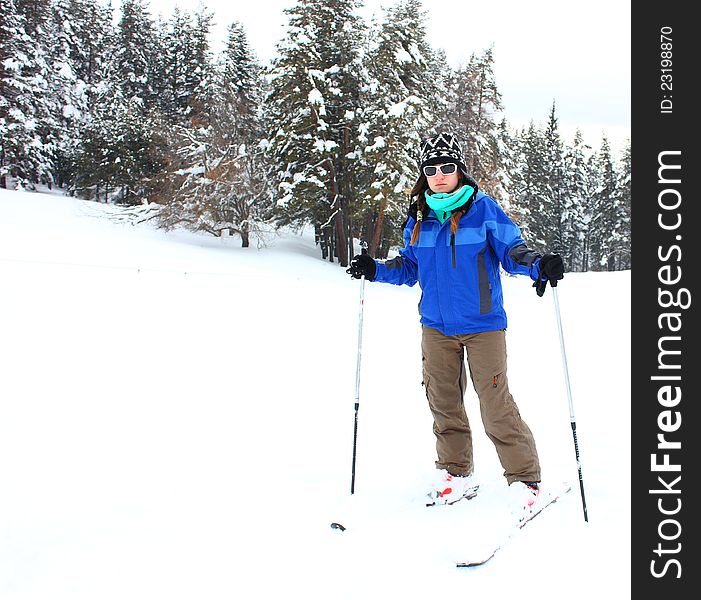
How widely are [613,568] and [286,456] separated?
7.84 feet

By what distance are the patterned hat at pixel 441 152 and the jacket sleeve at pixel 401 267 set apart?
408mm

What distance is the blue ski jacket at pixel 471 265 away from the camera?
3.30m

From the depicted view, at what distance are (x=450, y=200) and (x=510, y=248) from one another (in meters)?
0.44

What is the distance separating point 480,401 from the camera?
3.42 metres

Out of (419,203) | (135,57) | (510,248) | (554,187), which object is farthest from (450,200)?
(554,187)

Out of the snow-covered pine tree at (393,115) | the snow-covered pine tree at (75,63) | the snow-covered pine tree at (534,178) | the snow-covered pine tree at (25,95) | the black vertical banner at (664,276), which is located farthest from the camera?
the snow-covered pine tree at (534,178)

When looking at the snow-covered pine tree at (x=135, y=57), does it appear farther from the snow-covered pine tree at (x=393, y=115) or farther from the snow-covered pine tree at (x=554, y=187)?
the snow-covered pine tree at (x=554, y=187)

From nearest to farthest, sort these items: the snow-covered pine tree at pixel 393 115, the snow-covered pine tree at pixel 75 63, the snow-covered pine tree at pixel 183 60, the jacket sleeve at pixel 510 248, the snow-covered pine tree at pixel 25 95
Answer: the jacket sleeve at pixel 510 248, the snow-covered pine tree at pixel 393 115, the snow-covered pine tree at pixel 25 95, the snow-covered pine tree at pixel 183 60, the snow-covered pine tree at pixel 75 63

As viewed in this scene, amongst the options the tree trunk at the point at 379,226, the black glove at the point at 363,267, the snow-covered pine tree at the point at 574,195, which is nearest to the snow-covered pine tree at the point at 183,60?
the tree trunk at the point at 379,226

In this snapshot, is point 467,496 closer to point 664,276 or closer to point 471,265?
point 471,265

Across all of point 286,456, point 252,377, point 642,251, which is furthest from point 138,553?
point 252,377

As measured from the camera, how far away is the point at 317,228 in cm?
2758

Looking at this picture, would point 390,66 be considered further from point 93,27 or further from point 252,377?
point 93,27

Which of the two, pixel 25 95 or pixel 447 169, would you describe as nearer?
pixel 447 169
